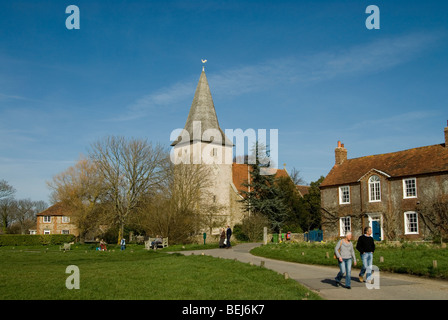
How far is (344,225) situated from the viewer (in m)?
38.7

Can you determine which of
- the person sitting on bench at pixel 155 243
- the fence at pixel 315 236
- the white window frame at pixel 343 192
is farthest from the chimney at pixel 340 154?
the person sitting on bench at pixel 155 243

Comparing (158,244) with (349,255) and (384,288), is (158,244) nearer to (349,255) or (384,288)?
(349,255)

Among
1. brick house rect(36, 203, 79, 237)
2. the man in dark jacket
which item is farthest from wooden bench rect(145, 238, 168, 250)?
brick house rect(36, 203, 79, 237)

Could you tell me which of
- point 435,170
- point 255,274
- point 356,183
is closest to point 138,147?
point 356,183

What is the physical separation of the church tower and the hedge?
18.8 m

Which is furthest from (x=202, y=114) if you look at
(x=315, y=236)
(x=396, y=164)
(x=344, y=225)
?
(x=396, y=164)

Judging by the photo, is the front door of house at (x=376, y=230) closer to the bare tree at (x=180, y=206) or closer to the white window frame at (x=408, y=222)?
the white window frame at (x=408, y=222)

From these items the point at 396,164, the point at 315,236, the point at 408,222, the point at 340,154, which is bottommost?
the point at 315,236

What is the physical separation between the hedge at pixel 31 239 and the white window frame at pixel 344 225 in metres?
35.7

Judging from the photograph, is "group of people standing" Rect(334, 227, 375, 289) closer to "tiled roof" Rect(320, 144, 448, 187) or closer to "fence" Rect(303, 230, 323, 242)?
"tiled roof" Rect(320, 144, 448, 187)

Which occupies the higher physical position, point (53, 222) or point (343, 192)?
point (343, 192)

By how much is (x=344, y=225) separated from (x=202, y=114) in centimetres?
2265

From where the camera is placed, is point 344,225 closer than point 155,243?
No

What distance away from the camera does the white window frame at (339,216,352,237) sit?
38.2 metres
